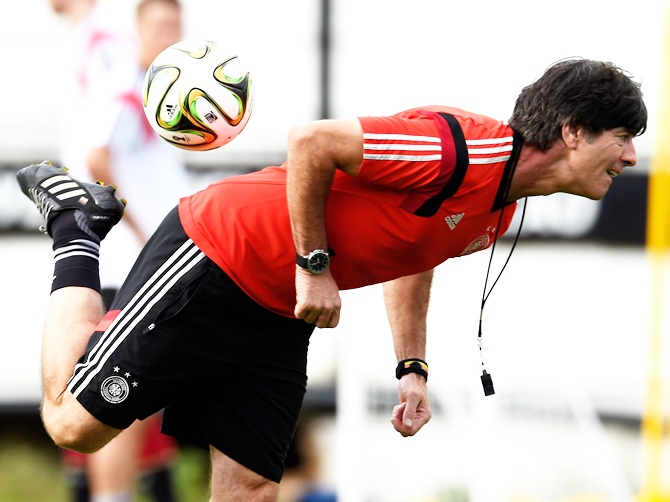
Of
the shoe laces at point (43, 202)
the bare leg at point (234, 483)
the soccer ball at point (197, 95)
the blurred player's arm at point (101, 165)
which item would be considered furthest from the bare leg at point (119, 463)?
the soccer ball at point (197, 95)

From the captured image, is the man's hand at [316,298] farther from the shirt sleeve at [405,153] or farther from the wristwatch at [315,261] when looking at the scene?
the shirt sleeve at [405,153]

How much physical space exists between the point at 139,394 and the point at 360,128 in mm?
1217

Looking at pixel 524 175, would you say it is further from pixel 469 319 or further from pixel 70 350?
pixel 469 319

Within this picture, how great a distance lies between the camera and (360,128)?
3.75m

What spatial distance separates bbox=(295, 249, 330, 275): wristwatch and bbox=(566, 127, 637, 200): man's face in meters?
0.86

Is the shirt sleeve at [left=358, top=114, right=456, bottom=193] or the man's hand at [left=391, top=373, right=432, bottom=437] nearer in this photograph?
the shirt sleeve at [left=358, top=114, right=456, bottom=193]

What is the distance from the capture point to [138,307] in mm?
4172

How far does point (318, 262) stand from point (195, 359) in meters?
0.62

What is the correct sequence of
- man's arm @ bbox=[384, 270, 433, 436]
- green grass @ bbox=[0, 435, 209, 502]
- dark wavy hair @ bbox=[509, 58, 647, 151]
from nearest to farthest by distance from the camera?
dark wavy hair @ bbox=[509, 58, 647, 151] → man's arm @ bbox=[384, 270, 433, 436] → green grass @ bbox=[0, 435, 209, 502]

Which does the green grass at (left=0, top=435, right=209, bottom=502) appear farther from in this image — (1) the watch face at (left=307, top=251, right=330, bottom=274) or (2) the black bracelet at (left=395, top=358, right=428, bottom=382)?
(1) the watch face at (left=307, top=251, right=330, bottom=274)

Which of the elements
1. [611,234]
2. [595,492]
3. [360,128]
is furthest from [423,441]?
[360,128]

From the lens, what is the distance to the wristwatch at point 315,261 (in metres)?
3.85

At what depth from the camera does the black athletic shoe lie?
4.62 m

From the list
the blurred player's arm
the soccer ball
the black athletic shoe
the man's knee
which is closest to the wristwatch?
the soccer ball
